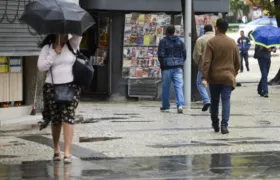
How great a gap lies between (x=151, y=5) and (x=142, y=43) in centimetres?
90

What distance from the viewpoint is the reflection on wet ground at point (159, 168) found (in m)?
8.61

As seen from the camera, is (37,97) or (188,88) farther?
A: (188,88)

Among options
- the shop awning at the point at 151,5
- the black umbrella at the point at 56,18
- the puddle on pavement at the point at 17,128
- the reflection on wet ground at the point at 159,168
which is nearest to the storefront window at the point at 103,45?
the shop awning at the point at 151,5

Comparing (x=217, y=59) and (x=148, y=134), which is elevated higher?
(x=217, y=59)

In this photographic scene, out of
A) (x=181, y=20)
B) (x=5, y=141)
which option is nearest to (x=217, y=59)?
(x=5, y=141)

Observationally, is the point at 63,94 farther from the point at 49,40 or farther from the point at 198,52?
the point at 198,52

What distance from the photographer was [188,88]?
1739 centimetres

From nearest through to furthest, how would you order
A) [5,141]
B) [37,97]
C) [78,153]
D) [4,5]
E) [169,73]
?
[78,153] → [5,141] → [4,5] → [37,97] → [169,73]

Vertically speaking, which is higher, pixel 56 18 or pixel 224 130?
pixel 56 18

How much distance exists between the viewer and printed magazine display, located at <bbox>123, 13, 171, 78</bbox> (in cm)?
1836

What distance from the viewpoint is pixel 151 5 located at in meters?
18.4

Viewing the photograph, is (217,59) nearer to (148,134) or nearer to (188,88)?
(148,134)

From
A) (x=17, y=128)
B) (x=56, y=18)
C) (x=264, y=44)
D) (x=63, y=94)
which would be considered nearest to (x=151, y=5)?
(x=264, y=44)

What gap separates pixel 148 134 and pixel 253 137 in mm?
1588
